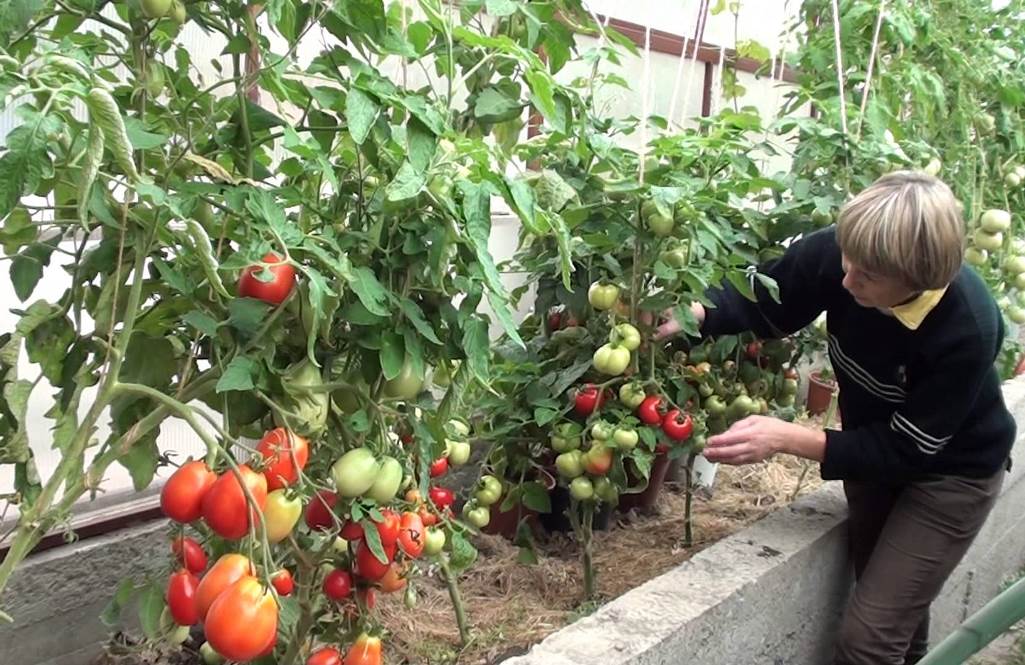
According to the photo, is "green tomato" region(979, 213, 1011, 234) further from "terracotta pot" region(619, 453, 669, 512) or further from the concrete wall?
"terracotta pot" region(619, 453, 669, 512)

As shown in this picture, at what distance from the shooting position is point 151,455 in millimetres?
1172

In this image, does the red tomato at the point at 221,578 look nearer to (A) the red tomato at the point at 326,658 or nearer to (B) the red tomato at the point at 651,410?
(A) the red tomato at the point at 326,658

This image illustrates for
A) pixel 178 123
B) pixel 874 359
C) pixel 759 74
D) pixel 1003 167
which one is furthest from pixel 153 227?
pixel 1003 167

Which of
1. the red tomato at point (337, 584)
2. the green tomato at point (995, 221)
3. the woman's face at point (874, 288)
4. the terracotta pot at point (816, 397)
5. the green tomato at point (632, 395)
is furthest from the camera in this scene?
the terracotta pot at point (816, 397)

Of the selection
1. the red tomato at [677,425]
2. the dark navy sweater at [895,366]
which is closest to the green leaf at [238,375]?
the red tomato at [677,425]

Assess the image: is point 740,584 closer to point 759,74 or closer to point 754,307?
point 754,307

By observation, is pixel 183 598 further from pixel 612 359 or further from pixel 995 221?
pixel 995 221

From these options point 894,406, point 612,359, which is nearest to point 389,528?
point 612,359

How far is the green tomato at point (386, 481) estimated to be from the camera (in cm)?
113

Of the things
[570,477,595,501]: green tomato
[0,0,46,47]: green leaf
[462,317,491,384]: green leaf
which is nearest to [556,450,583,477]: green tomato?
[570,477,595,501]: green tomato

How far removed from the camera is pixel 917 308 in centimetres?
179

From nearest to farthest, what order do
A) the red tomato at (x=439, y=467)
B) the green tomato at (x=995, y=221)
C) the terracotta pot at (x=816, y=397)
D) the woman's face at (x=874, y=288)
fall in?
the red tomato at (x=439, y=467), the woman's face at (x=874, y=288), the green tomato at (x=995, y=221), the terracotta pot at (x=816, y=397)

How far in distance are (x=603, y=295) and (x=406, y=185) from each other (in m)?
0.94

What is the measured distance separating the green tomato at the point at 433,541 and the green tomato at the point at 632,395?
23.7 inches
